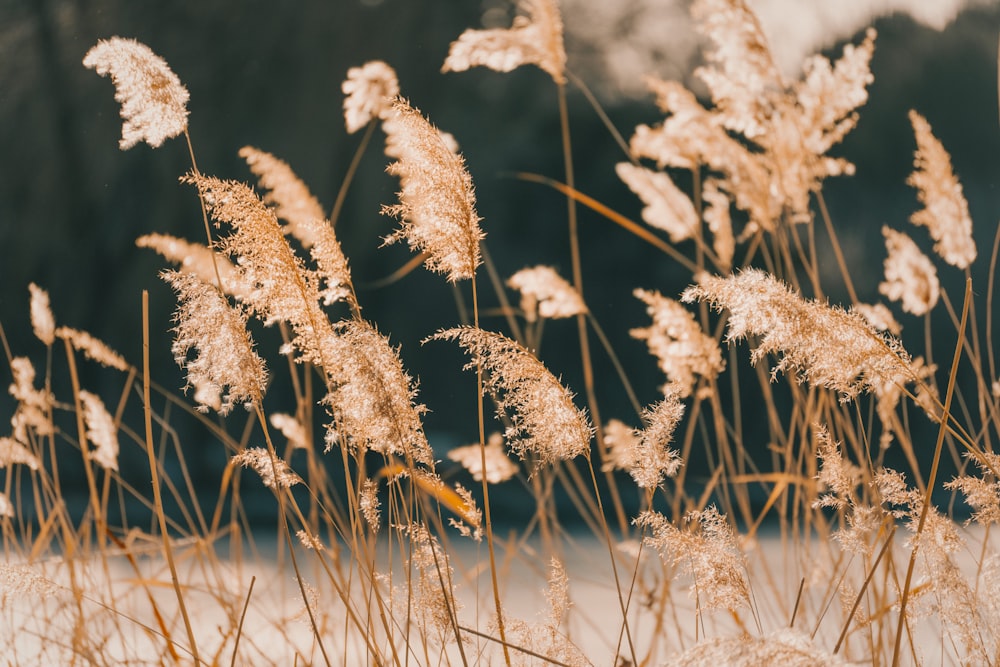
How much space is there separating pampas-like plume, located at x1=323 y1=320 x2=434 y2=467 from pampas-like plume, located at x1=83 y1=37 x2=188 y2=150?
0.17 meters

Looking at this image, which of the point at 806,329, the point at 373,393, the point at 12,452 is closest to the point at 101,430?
the point at 12,452

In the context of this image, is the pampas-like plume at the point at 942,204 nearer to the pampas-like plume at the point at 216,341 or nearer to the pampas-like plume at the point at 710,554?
the pampas-like plume at the point at 710,554

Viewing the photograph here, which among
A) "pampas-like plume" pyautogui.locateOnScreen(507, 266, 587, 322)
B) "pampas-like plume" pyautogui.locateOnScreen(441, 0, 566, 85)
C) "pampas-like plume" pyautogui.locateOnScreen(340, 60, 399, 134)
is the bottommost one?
"pampas-like plume" pyautogui.locateOnScreen(507, 266, 587, 322)

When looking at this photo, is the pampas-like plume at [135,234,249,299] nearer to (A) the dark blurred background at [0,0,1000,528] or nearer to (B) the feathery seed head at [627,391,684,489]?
(B) the feathery seed head at [627,391,684,489]

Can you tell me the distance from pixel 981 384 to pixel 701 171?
821mm

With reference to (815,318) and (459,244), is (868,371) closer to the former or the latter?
(815,318)

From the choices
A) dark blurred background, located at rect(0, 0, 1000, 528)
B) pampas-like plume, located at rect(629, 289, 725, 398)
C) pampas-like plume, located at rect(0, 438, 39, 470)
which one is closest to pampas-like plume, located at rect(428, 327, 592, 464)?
pampas-like plume, located at rect(629, 289, 725, 398)

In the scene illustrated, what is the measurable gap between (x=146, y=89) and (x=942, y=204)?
2.19 ft

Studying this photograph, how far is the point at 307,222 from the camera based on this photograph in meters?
0.52

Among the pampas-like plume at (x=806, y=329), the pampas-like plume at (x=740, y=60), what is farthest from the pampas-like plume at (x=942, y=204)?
the pampas-like plume at (x=806, y=329)

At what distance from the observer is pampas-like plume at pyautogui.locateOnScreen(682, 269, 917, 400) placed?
0.42 metres

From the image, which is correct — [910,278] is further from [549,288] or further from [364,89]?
[364,89]

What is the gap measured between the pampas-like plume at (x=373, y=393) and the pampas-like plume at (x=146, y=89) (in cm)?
17

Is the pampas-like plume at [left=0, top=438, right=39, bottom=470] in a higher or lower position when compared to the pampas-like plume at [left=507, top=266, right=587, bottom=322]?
lower
